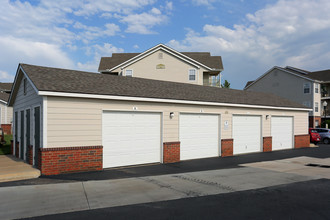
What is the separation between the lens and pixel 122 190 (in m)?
7.74

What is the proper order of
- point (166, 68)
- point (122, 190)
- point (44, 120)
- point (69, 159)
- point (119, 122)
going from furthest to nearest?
point (166, 68) → point (119, 122) → point (69, 159) → point (44, 120) → point (122, 190)

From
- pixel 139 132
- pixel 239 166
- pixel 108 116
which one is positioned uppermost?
pixel 108 116

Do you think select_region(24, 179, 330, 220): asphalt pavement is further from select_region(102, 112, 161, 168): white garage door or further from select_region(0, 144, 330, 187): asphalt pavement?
select_region(102, 112, 161, 168): white garage door

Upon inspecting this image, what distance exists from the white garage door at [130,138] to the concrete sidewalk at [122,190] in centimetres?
252

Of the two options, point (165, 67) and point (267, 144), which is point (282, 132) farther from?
point (165, 67)

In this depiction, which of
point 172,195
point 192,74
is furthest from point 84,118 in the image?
point 192,74

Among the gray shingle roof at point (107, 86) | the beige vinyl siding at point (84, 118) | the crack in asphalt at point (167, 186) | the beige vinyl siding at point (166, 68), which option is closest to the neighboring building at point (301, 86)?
the beige vinyl siding at point (166, 68)

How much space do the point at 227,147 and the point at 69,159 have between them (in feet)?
30.2

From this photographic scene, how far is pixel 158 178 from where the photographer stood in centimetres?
951

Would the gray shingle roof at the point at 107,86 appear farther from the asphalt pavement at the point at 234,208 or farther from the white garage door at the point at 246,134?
the asphalt pavement at the point at 234,208

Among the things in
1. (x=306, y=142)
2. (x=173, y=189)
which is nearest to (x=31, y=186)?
(x=173, y=189)

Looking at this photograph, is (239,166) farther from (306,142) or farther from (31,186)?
(306,142)

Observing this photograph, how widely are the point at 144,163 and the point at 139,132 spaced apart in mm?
1500

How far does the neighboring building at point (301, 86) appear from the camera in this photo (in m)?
38.7
